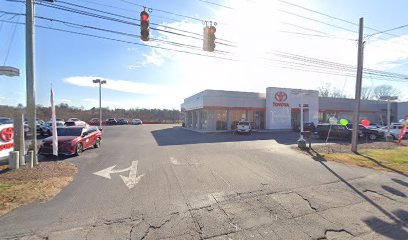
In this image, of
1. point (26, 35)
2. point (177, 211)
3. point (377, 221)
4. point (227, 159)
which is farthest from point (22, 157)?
point (377, 221)

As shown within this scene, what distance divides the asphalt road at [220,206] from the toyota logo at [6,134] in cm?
335

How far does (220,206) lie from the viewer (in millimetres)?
4738

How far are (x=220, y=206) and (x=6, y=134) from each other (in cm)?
911

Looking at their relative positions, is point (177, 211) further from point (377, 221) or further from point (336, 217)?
point (377, 221)

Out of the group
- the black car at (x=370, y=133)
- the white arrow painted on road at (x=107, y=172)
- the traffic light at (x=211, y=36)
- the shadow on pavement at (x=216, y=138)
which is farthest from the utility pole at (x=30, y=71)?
the black car at (x=370, y=133)

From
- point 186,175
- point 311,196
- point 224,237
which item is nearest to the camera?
point 224,237

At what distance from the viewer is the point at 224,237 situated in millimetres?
3529

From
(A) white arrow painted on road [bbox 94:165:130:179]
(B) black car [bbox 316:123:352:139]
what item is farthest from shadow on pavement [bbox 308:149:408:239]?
(B) black car [bbox 316:123:352:139]

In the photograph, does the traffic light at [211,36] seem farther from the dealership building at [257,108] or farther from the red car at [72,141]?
the dealership building at [257,108]

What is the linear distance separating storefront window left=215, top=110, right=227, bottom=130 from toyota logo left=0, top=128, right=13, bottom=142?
21.6m

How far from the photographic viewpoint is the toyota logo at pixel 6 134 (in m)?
8.05

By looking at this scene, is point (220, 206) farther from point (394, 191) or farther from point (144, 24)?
point (144, 24)

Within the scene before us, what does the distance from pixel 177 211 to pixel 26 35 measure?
922 centimetres

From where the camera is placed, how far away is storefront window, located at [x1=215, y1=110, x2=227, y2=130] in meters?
27.9
